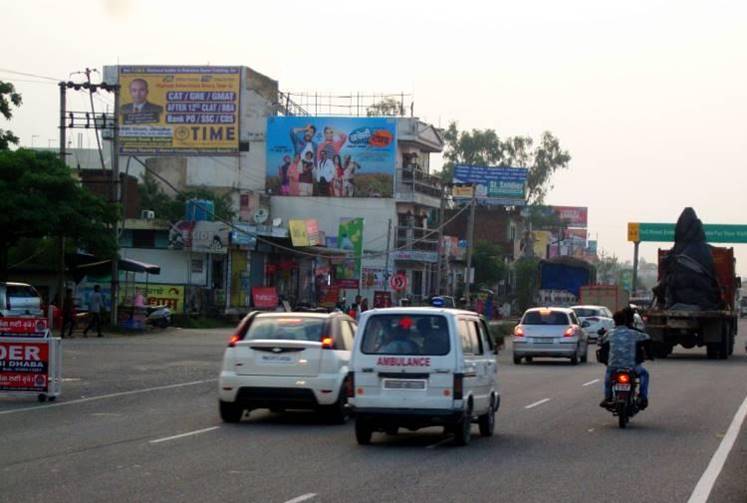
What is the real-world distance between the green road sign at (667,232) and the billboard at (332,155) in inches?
695

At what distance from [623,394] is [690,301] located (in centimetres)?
2186

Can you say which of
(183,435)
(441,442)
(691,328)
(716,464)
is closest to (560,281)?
(691,328)

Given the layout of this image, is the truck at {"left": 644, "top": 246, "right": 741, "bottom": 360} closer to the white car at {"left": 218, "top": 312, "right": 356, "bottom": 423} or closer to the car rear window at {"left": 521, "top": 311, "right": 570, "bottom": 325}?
the car rear window at {"left": 521, "top": 311, "right": 570, "bottom": 325}

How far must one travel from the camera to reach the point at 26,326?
843 inches

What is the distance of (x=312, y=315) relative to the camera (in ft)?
62.0

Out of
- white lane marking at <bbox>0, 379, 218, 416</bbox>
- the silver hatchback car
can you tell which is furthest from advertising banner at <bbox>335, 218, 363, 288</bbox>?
white lane marking at <bbox>0, 379, 218, 416</bbox>

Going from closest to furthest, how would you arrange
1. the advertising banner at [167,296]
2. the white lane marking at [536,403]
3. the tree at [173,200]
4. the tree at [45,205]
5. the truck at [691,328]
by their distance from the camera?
the white lane marking at [536,403], the truck at [691,328], the tree at [45,205], the advertising banner at [167,296], the tree at [173,200]

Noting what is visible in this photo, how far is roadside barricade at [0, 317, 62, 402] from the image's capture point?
2097 cm

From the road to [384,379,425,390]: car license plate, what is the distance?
74cm

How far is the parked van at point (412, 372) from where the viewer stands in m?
15.4

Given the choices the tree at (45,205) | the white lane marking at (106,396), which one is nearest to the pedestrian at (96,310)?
the tree at (45,205)

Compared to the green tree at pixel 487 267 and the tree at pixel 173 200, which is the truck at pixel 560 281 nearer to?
the tree at pixel 173 200

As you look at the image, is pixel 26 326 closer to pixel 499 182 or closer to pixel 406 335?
pixel 406 335

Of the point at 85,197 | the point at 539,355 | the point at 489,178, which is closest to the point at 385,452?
the point at 539,355
